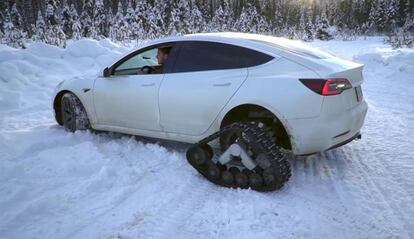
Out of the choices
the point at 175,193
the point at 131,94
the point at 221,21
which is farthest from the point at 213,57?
the point at 221,21

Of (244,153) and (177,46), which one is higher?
(177,46)

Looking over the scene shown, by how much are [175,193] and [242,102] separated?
1.30m

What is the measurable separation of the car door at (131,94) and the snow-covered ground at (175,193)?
37 centimetres

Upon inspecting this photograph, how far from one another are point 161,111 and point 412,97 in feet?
19.8

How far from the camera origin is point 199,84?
4.50 meters

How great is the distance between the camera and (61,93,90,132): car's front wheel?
591 centimetres

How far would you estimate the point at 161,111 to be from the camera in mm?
4844

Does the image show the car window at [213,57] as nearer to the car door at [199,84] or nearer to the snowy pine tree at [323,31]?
the car door at [199,84]

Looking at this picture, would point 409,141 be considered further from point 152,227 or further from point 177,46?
point 152,227

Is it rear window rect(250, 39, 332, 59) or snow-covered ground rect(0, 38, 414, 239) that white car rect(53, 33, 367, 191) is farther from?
snow-covered ground rect(0, 38, 414, 239)

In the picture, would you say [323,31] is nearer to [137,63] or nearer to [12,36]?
[12,36]

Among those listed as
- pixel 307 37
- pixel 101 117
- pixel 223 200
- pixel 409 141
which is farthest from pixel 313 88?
pixel 307 37

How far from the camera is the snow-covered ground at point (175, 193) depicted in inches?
127

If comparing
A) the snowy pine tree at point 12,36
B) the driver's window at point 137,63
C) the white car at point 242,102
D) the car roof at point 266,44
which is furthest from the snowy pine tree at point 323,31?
the white car at point 242,102
